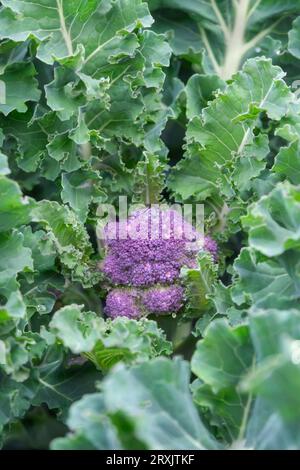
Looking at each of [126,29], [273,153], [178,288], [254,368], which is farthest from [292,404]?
[273,153]

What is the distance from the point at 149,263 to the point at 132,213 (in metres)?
0.14

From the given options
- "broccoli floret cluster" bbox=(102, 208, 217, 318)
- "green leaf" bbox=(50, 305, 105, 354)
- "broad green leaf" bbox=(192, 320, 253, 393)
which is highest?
"broad green leaf" bbox=(192, 320, 253, 393)

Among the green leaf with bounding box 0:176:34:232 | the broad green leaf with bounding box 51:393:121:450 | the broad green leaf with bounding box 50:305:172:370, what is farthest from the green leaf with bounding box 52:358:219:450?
the green leaf with bounding box 0:176:34:232

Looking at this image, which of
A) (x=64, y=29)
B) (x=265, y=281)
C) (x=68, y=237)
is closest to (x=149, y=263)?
(x=68, y=237)

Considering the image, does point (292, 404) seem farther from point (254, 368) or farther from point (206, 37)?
point (206, 37)

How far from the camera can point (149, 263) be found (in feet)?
6.06

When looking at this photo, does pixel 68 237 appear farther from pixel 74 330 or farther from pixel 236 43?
pixel 236 43

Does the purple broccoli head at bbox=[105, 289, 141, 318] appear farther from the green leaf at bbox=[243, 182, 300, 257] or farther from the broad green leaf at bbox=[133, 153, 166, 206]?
the green leaf at bbox=[243, 182, 300, 257]

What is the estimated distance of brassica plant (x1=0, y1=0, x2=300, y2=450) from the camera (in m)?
1.46

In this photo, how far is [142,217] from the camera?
1866 mm

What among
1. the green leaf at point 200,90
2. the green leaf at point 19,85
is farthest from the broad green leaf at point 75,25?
the green leaf at point 200,90

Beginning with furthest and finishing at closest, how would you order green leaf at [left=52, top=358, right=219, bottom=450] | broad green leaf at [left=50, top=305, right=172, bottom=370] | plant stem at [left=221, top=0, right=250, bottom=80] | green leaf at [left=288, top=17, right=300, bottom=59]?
plant stem at [left=221, top=0, right=250, bottom=80] < green leaf at [left=288, top=17, right=300, bottom=59] < broad green leaf at [left=50, top=305, right=172, bottom=370] < green leaf at [left=52, top=358, right=219, bottom=450]
